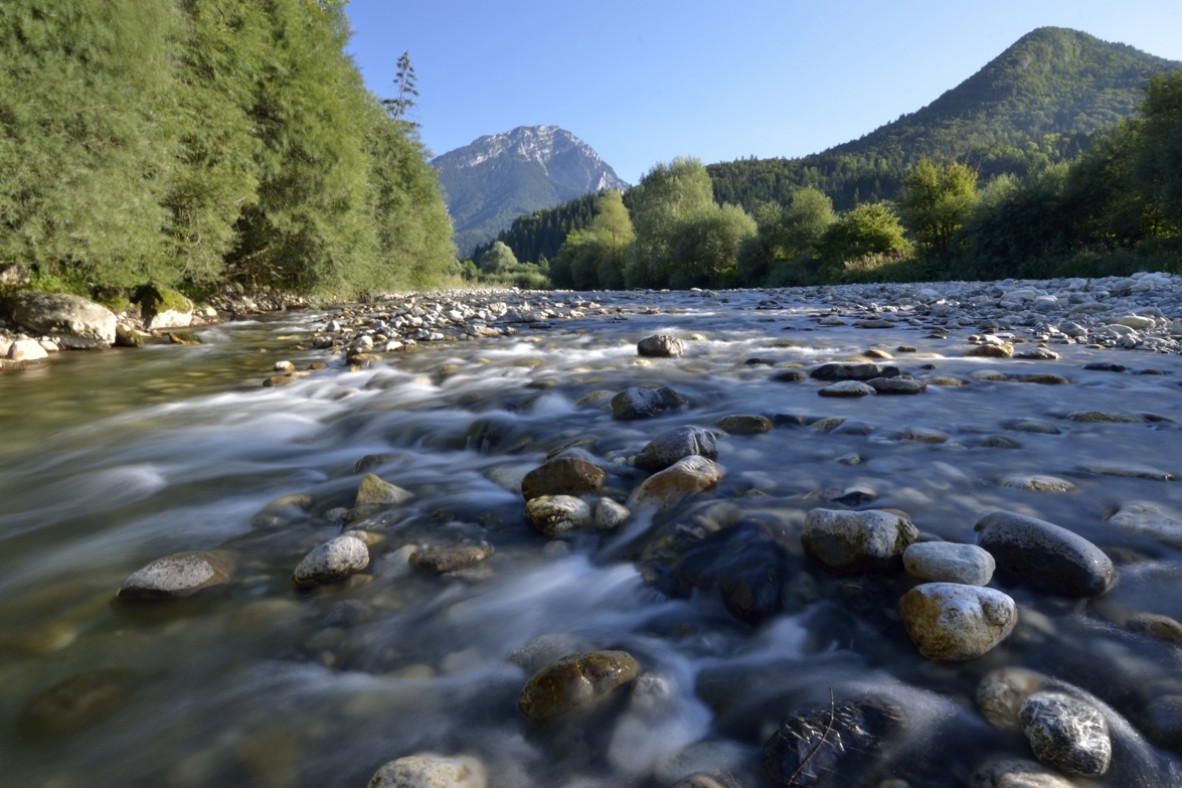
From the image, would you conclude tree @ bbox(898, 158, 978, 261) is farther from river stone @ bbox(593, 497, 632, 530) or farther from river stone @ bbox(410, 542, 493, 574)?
river stone @ bbox(410, 542, 493, 574)

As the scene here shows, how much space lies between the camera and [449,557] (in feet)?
8.07

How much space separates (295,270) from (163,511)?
16554 millimetres

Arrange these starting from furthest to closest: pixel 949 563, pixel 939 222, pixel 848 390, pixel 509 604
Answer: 1. pixel 939 222
2. pixel 848 390
3. pixel 509 604
4. pixel 949 563

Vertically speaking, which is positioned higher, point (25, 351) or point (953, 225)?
point (953, 225)

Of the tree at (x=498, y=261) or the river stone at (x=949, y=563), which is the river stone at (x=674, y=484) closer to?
the river stone at (x=949, y=563)

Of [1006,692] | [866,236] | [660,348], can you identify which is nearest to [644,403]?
[660,348]

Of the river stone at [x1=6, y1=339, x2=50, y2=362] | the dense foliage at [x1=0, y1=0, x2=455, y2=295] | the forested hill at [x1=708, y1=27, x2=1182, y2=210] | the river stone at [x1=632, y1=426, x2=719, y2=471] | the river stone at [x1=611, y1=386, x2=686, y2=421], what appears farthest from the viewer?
the forested hill at [x1=708, y1=27, x2=1182, y2=210]

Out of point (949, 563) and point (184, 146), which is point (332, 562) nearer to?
point (949, 563)

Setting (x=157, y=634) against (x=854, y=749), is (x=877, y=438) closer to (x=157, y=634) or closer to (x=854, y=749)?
(x=854, y=749)

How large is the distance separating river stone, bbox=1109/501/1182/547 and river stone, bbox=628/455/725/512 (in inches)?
60.8

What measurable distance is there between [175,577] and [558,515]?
1504mm

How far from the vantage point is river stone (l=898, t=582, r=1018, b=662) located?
160 cm

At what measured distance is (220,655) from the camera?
1.94m

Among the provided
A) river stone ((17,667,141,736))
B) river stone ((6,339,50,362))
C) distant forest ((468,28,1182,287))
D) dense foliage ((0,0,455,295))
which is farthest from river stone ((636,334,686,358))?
distant forest ((468,28,1182,287))
